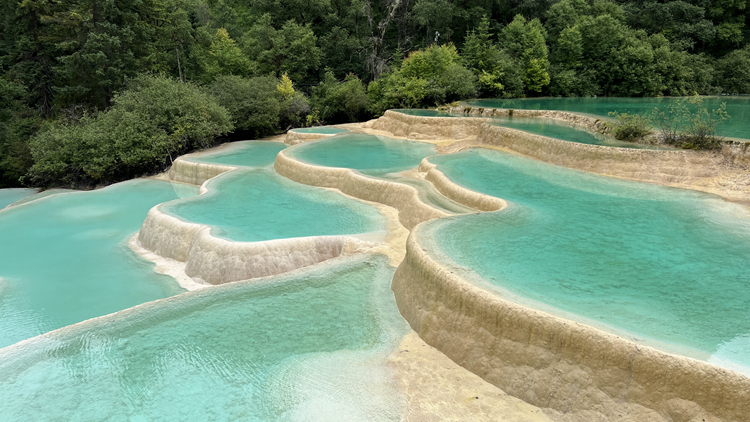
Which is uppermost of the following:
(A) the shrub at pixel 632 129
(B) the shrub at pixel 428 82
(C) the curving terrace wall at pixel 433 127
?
(B) the shrub at pixel 428 82

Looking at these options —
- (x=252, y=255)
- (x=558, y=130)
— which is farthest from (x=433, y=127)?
(x=252, y=255)

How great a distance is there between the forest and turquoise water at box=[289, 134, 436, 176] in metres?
5.59

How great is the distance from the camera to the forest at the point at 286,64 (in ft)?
64.4

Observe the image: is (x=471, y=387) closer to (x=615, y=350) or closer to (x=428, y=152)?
(x=615, y=350)

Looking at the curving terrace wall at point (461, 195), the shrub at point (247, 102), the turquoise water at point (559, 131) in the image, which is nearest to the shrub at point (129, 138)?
the shrub at point (247, 102)

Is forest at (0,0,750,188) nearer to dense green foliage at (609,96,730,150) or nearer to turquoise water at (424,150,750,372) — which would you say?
dense green foliage at (609,96,730,150)

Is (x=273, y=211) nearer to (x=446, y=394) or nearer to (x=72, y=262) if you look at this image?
(x=72, y=262)

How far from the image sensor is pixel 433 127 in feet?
62.7

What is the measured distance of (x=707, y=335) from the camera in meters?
5.21

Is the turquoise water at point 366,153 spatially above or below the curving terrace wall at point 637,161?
below

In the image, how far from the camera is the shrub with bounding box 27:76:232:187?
1838 centimetres

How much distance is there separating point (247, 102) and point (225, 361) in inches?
735

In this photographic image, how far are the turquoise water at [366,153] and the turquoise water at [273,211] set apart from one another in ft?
6.13

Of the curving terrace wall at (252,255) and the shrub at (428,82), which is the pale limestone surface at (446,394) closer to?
the curving terrace wall at (252,255)
